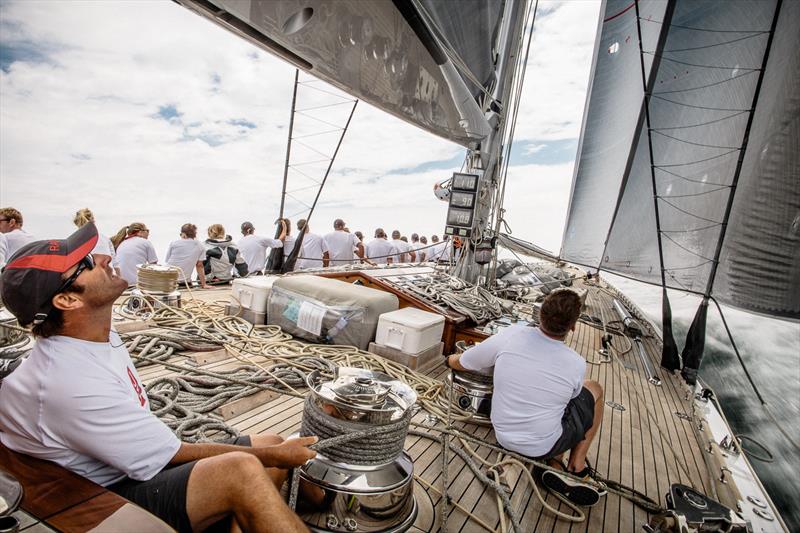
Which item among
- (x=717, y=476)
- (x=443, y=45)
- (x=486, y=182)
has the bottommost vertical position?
(x=717, y=476)

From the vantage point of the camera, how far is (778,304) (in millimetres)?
3863

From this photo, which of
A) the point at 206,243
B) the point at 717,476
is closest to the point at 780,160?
the point at 717,476

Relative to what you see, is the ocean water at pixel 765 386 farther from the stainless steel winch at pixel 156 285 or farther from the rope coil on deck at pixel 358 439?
the stainless steel winch at pixel 156 285

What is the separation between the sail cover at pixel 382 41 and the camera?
135 centimetres

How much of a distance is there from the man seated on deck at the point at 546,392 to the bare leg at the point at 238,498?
1.11 meters

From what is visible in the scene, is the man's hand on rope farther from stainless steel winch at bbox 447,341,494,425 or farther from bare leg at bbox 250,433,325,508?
stainless steel winch at bbox 447,341,494,425

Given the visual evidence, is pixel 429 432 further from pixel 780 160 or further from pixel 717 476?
pixel 780 160

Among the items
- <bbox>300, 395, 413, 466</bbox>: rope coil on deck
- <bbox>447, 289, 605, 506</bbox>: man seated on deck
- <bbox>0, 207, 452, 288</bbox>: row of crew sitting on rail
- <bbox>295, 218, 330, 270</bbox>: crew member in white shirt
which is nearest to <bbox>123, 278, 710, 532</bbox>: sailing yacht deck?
<bbox>447, 289, 605, 506</bbox>: man seated on deck

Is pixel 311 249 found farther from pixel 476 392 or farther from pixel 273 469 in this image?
pixel 273 469

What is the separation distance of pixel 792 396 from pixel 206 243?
1016 cm

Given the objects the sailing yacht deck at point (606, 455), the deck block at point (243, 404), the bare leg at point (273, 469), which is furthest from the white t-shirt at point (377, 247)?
the bare leg at point (273, 469)

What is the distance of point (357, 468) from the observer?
49.1 inches

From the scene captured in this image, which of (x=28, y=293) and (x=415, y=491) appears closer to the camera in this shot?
(x=28, y=293)

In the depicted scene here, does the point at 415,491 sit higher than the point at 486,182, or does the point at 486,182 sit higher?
the point at 486,182
